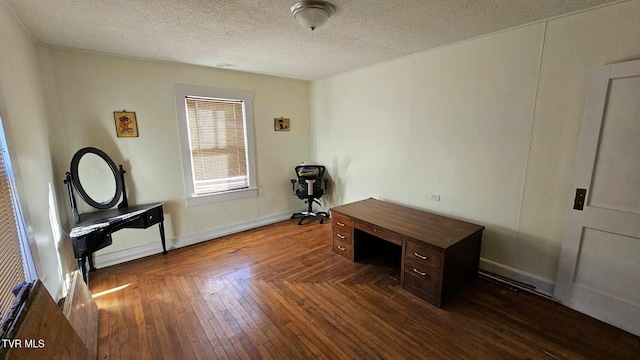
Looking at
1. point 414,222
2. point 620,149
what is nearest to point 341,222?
point 414,222

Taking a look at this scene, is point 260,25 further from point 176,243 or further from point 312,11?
point 176,243

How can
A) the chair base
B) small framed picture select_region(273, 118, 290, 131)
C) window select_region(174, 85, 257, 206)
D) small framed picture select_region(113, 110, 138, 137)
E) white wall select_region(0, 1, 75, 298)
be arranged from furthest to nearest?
the chair base < small framed picture select_region(273, 118, 290, 131) < window select_region(174, 85, 257, 206) < small framed picture select_region(113, 110, 138, 137) < white wall select_region(0, 1, 75, 298)

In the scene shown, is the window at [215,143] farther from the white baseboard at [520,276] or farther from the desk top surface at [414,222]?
the white baseboard at [520,276]

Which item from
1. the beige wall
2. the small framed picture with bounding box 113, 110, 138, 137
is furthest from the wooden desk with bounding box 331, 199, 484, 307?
the small framed picture with bounding box 113, 110, 138, 137

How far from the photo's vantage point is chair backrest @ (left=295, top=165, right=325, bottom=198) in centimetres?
421

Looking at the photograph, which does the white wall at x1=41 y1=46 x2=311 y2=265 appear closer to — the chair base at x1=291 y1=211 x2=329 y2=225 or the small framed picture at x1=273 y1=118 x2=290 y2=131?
the small framed picture at x1=273 y1=118 x2=290 y2=131

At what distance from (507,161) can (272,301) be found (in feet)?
8.31

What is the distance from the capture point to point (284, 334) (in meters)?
1.95

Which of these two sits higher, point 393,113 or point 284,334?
point 393,113

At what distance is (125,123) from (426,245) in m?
3.43

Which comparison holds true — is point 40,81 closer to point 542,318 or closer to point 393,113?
point 393,113

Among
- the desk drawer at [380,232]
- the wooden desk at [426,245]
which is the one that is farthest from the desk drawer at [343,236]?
the desk drawer at [380,232]

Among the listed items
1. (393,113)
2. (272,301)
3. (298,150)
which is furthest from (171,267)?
(393,113)

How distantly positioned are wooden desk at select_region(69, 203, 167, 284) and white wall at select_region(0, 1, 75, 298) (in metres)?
0.14
